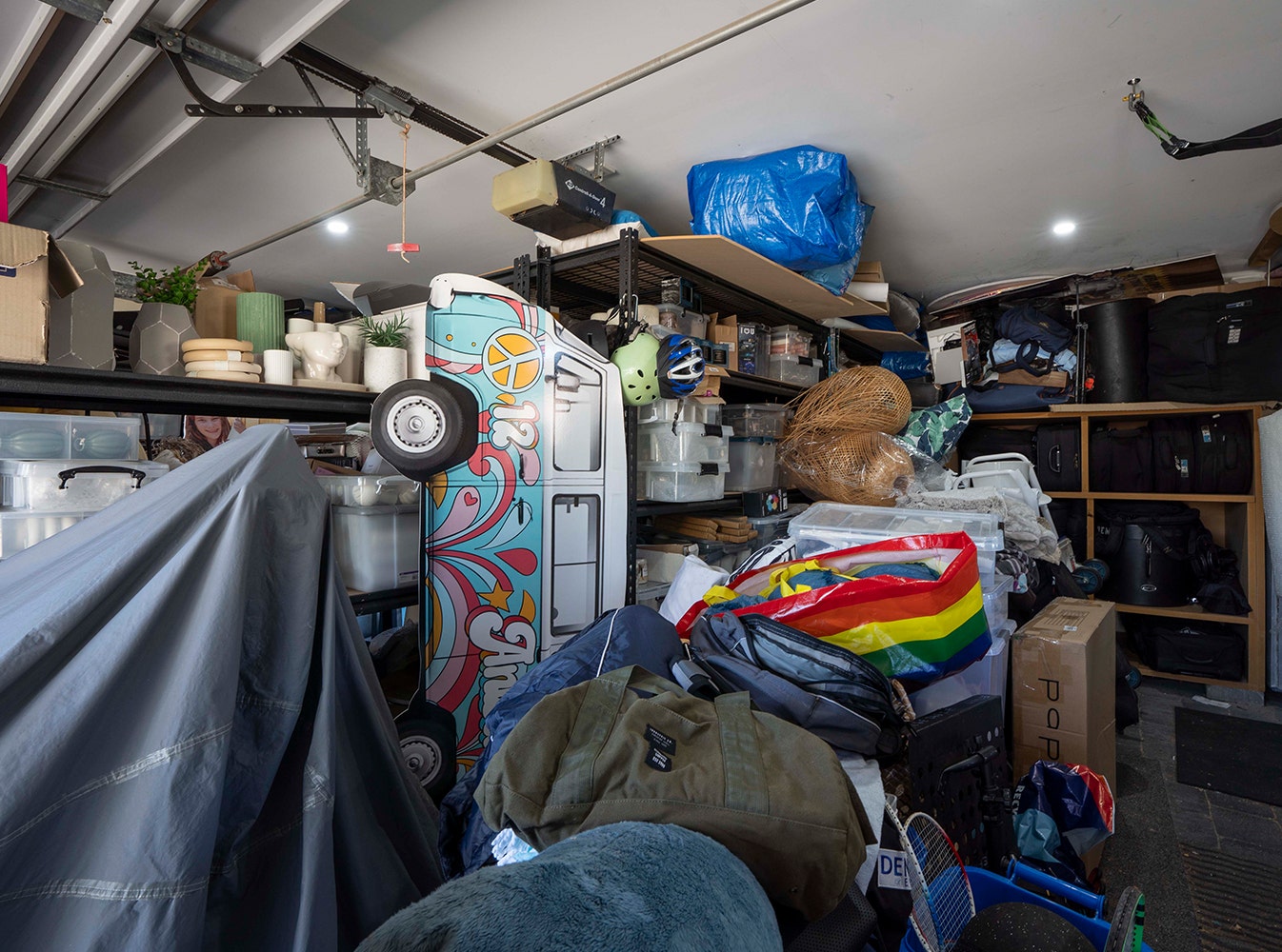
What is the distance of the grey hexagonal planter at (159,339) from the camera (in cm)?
162

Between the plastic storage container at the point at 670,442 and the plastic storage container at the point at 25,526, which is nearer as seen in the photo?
the plastic storage container at the point at 25,526

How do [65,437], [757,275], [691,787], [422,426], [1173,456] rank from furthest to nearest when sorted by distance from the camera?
[1173,456]
[757,275]
[422,426]
[65,437]
[691,787]

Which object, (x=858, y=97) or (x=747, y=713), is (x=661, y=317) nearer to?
(x=858, y=97)

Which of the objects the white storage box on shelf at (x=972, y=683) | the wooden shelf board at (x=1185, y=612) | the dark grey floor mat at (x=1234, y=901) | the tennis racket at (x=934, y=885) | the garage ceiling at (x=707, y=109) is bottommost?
the dark grey floor mat at (x=1234, y=901)

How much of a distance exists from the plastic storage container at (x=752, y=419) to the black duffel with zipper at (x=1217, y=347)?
2515 millimetres

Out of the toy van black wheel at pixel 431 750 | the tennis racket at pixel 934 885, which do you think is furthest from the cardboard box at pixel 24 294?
the tennis racket at pixel 934 885

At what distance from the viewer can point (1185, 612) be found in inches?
147

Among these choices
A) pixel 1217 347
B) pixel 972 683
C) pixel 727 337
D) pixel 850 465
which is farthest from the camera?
pixel 1217 347

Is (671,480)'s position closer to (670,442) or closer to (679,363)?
(670,442)

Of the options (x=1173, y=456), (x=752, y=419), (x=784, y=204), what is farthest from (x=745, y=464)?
(x=1173, y=456)

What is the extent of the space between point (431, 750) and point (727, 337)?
192 centimetres

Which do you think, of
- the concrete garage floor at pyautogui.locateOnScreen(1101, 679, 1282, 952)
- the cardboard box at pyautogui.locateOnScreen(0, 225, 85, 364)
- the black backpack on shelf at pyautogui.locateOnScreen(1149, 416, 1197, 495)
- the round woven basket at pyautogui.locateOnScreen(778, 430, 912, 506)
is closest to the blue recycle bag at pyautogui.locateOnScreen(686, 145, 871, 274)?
the round woven basket at pyautogui.locateOnScreen(778, 430, 912, 506)

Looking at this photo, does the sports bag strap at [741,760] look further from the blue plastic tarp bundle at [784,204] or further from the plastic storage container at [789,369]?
the plastic storage container at [789,369]

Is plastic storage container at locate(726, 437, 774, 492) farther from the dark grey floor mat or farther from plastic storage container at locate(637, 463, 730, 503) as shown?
the dark grey floor mat
